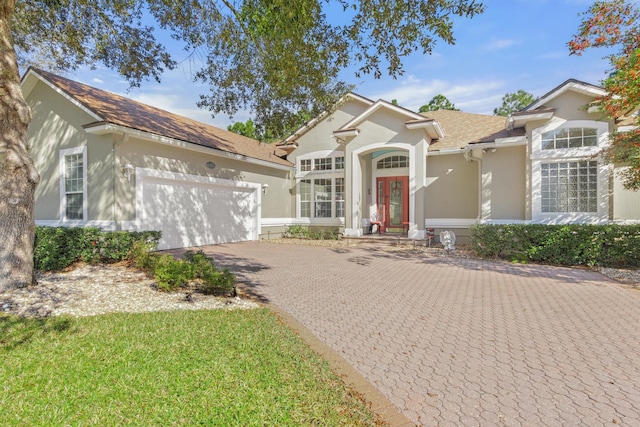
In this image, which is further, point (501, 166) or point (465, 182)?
point (465, 182)

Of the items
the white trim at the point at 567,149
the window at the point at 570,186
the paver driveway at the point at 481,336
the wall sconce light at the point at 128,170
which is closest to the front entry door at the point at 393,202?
the white trim at the point at 567,149

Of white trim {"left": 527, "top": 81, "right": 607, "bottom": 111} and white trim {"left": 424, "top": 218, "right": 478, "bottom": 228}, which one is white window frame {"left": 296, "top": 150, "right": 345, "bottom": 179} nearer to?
white trim {"left": 424, "top": 218, "right": 478, "bottom": 228}

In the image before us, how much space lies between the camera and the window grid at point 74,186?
11555 millimetres

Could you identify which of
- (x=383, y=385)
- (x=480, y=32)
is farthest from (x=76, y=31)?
(x=383, y=385)

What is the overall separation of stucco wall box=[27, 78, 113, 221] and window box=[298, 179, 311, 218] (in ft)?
33.1

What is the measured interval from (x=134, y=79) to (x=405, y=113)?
432 inches

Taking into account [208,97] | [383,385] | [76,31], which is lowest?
[383,385]

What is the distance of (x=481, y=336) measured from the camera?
4812 millimetres

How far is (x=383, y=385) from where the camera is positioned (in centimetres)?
355

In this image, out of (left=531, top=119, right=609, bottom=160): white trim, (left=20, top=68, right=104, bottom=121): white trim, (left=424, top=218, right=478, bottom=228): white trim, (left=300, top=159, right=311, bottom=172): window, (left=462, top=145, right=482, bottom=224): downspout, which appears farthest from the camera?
(left=300, top=159, right=311, bottom=172): window

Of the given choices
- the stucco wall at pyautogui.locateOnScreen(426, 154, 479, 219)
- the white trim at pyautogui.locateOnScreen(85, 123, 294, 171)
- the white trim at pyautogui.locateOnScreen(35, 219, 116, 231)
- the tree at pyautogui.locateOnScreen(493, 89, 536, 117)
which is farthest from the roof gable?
the tree at pyautogui.locateOnScreen(493, 89, 536, 117)

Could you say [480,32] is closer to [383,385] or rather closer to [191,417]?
[383,385]

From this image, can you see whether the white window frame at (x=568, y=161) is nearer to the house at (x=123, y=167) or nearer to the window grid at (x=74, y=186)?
the house at (x=123, y=167)

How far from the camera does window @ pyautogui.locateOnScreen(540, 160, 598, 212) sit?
1162 cm
